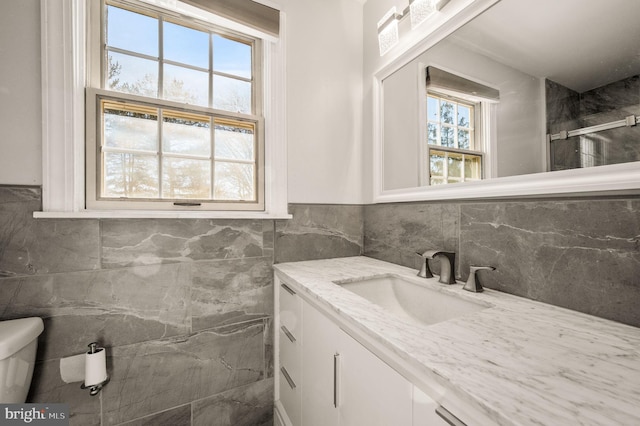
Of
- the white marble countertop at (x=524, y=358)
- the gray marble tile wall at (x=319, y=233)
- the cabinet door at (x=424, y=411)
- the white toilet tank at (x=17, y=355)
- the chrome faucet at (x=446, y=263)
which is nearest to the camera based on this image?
the white marble countertop at (x=524, y=358)

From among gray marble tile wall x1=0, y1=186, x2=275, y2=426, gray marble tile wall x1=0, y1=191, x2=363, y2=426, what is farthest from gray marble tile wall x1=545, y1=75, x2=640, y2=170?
gray marble tile wall x1=0, y1=186, x2=275, y2=426

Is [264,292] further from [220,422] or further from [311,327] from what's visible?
[220,422]

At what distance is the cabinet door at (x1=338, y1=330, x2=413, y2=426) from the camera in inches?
22.0

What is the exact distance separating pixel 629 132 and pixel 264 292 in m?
1.57

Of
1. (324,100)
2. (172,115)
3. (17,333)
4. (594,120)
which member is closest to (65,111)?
(172,115)

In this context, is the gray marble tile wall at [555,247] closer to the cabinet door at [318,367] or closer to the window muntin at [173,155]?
the cabinet door at [318,367]

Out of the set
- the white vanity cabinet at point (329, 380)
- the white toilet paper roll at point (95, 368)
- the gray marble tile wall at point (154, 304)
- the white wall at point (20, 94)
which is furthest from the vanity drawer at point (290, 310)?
the white wall at point (20, 94)

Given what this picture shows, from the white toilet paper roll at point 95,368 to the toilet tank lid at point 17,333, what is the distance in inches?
8.3

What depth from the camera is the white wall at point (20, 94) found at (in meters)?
1.02

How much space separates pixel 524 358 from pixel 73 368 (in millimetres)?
1655

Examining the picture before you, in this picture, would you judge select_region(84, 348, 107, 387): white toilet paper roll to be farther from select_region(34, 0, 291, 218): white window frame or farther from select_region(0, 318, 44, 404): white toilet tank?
select_region(34, 0, 291, 218): white window frame

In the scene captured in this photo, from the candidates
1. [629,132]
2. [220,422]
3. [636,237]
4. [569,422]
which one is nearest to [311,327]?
[569,422]

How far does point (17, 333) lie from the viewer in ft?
2.84

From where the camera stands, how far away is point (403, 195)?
4.65ft
